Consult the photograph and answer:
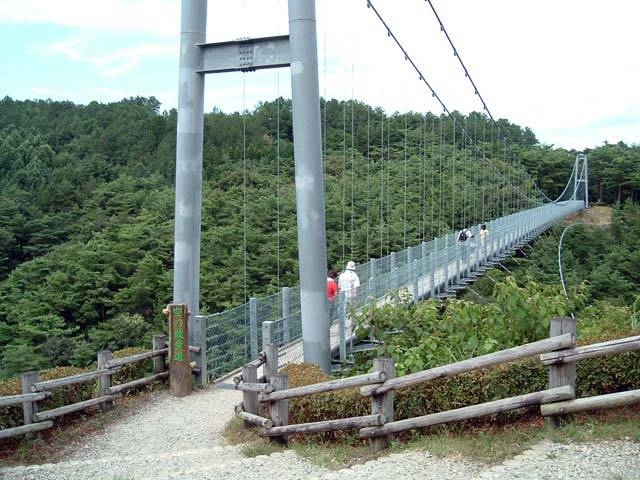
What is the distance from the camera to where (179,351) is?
721cm

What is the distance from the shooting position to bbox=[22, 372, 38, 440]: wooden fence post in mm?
5398

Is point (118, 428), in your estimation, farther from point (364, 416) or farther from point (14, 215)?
point (14, 215)

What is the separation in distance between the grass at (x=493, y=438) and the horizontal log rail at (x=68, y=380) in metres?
2.25

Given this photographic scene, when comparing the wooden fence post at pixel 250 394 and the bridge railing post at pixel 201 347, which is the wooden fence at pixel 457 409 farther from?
the bridge railing post at pixel 201 347

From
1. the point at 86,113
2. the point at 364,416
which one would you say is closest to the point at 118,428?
the point at 364,416

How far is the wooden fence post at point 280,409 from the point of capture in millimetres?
4949

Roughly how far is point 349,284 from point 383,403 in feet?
13.5

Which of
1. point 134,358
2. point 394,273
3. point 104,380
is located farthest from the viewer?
point 394,273

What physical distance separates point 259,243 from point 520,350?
818 inches

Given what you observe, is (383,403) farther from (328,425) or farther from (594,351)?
(594,351)

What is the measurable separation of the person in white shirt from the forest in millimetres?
4447

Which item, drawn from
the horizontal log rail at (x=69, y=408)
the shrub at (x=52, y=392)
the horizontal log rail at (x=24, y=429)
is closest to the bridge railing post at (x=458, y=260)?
the horizontal log rail at (x=69, y=408)

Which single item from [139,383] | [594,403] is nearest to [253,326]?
[139,383]

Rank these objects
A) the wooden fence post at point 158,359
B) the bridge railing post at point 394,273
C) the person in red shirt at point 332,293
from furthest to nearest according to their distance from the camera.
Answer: the bridge railing post at point 394,273, the person in red shirt at point 332,293, the wooden fence post at point 158,359
